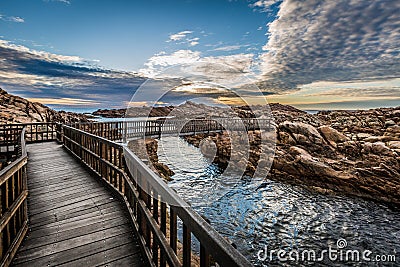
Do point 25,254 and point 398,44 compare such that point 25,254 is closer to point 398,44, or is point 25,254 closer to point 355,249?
point 355,249

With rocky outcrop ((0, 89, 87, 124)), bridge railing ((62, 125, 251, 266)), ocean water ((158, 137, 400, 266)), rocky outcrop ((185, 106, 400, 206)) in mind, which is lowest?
ocean water ((158, 137, 400, 266))

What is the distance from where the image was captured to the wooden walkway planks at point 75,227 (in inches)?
109

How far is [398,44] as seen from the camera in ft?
61.7

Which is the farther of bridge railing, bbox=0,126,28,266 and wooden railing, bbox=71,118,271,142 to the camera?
wooden railing, bbox=71,118,271,142

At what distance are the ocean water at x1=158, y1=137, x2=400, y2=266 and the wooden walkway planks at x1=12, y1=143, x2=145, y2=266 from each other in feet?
22.1

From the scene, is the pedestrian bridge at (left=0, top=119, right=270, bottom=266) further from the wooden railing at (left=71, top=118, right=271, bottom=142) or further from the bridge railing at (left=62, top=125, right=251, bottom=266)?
the wooden railing at (left=71, top=118, right=271, bottom=142)

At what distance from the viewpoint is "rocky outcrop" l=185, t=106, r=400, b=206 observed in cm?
1517

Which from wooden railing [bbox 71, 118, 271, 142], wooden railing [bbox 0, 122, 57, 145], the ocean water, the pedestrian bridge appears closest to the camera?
the pedestrian bridge

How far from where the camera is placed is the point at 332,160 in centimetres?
1886

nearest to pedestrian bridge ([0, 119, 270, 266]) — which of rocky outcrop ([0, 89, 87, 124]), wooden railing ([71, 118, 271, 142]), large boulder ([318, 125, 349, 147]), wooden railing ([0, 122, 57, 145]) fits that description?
wooden railing ([0, 122, 57, 145])

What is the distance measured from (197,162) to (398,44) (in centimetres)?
2094

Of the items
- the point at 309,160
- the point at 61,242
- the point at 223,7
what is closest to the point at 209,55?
the point at 223,7

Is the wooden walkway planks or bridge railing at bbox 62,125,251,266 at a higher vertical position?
bridge railing at bbox 62,125,251,266

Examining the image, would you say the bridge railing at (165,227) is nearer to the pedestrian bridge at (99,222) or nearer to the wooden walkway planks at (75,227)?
the pedestrian bridge at (99,222)
